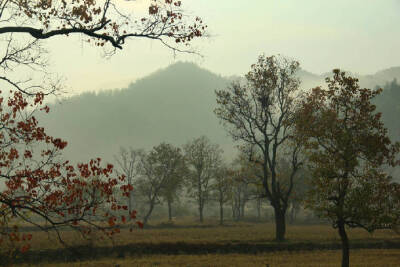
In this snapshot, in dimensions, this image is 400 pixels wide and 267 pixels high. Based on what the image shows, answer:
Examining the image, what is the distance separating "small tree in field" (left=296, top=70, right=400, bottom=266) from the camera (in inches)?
936

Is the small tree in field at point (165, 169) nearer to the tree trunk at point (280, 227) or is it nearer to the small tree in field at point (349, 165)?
the tree trunk at point (280, 227)

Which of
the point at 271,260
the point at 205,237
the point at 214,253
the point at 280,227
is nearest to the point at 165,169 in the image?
the point at 205,237

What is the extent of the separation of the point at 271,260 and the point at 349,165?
10584mm

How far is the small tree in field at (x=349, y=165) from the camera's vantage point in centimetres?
2377

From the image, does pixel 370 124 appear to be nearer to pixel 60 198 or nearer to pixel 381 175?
pixel 381 175

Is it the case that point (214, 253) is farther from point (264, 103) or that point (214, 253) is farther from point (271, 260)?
point (264, 103)

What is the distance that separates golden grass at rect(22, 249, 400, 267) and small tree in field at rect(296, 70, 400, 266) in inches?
190

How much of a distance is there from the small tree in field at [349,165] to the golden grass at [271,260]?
4.84 metres

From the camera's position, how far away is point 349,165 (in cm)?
2478

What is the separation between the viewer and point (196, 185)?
85.4 meters

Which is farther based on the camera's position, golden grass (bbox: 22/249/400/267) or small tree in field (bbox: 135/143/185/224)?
small tree in field (bbox: 135/143/185/224)

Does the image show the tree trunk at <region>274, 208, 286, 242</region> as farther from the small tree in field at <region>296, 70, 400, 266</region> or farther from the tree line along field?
the small tree in field at <region>296, 70, 400, 266</region>

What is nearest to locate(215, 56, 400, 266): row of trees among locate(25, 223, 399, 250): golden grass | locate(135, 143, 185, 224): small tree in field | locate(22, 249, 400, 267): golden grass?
locate(22, 249, 400, 267): golden grass

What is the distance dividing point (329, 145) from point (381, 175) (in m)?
4.08
